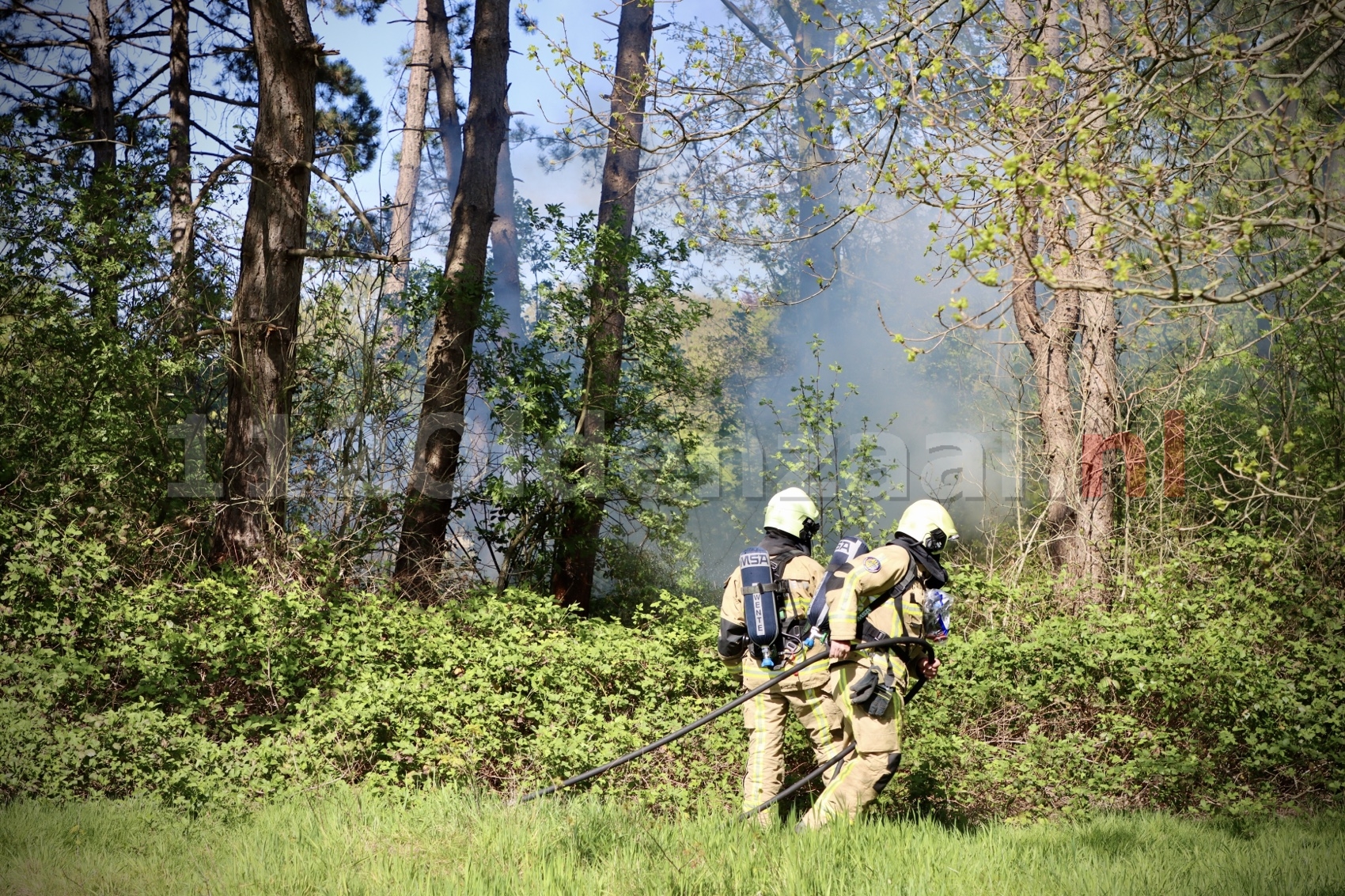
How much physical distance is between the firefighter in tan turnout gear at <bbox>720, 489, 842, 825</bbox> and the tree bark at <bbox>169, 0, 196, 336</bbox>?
6.32m

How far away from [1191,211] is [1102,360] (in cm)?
638

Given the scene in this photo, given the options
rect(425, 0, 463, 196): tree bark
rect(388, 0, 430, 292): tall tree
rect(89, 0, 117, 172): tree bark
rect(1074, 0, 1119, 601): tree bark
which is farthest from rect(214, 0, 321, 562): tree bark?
rect(388, 0, 430, 292): tall tree

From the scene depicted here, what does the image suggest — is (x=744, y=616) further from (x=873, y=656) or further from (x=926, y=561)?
(x=926, y=561)

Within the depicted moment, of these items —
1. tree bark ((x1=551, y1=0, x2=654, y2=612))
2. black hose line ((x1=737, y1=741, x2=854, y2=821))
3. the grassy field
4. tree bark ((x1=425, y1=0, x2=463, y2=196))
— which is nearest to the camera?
the grassy field

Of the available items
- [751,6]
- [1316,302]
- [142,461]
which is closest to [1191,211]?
[1316,302]

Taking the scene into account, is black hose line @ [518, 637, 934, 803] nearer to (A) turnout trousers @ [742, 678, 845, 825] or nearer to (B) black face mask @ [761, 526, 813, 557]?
(A) turnout trousers @ [742, 678, 845, 825]

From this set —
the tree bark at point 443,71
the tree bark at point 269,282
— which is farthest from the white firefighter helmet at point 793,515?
the tree bark at point 443,71

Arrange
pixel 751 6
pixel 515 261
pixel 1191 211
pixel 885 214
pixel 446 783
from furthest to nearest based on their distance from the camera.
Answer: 1. pixel 885 214
2. pixel 751 6
3. pixel 515 261
4. pixel 446 783
5. pixel 1191 211

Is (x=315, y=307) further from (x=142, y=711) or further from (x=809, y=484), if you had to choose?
(x=809, y=484)

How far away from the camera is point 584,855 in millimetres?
4578

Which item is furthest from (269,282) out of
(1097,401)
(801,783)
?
(1097,401)

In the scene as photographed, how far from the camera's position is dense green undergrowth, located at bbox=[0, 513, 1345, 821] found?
6.37 m

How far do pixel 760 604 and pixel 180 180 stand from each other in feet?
30.4

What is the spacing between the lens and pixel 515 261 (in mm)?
21156
